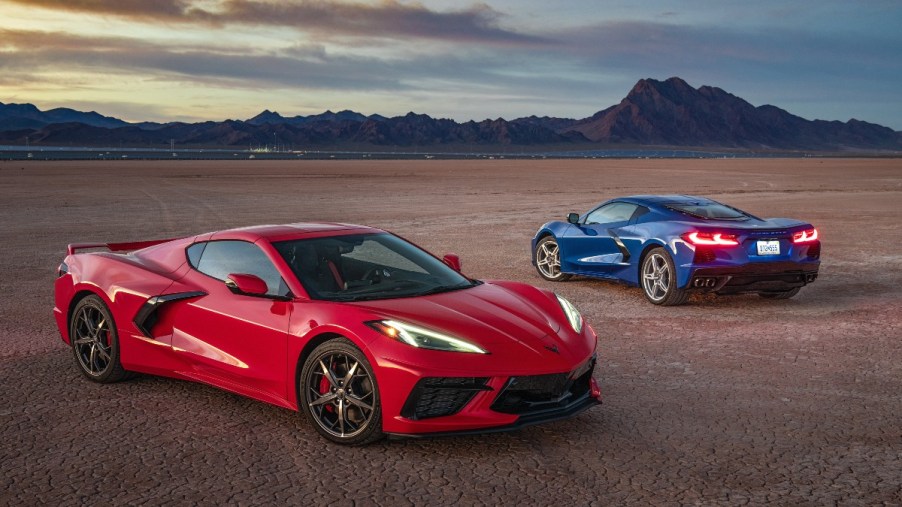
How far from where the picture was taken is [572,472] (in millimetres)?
4988

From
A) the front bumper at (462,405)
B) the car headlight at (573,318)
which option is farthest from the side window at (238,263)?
the car headlight at (573,318)

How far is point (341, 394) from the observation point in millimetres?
5348

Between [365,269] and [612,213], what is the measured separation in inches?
240

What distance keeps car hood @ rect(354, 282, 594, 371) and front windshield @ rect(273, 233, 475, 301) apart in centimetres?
24

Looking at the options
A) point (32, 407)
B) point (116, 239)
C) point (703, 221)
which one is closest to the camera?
point (32, 407)

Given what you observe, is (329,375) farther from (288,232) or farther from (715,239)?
(715,239)

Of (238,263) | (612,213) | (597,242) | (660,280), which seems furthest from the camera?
(612,213)

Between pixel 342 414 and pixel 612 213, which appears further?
pixel 612 213

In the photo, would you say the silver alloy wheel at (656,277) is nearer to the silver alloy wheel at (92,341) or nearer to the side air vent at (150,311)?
the side air vent at (150,311)

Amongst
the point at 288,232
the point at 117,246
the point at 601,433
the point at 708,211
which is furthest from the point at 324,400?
the point at 708,211

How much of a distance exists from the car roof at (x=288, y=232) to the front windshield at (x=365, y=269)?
2.1 inches

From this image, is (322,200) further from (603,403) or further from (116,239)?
(603,403)

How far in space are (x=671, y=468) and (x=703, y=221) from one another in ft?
19.0

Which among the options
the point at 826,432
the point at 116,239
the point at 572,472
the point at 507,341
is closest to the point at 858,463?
the point at 826,432
